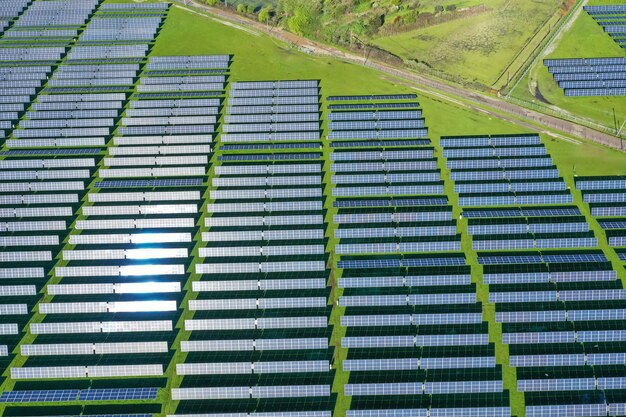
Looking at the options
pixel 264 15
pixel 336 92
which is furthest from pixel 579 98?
pixel 264 15

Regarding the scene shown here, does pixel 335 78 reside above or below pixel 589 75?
below

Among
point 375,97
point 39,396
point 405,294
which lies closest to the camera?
point 39,396

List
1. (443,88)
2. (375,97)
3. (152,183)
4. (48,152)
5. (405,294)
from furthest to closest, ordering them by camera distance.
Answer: (443,88)
(375,97)
(48,152)
(152,183)
(405,294)

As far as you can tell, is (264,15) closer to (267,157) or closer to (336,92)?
(336,92)

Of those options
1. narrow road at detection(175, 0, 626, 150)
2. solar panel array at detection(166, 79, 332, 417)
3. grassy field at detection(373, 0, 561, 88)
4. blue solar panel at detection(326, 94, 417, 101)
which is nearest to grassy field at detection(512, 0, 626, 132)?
narrow road at detection(175, 0, 626, 150)

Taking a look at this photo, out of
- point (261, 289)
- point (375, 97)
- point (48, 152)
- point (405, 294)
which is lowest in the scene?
point (48, 152)

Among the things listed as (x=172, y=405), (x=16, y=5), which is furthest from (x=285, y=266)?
(x=16, y=5)

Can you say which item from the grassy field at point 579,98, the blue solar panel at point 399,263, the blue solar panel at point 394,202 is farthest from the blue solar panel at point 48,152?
the grassy field at point 579,98

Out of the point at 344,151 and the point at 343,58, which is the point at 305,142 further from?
the point at 343,58

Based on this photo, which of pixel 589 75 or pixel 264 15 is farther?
pixel 264 15
